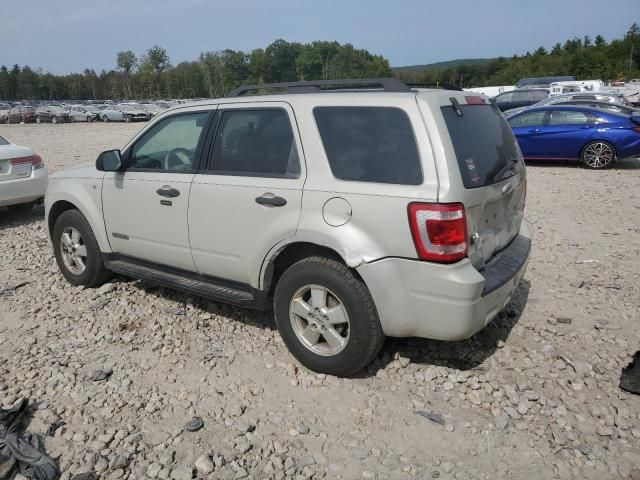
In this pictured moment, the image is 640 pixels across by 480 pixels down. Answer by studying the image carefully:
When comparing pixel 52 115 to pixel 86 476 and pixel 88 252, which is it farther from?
pixel 86 476

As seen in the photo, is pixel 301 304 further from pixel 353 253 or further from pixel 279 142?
pixel 279 142

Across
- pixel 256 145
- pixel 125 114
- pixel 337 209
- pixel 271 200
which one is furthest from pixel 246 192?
pixel 125 114

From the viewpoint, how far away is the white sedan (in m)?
7.81

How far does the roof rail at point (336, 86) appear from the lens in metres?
3.56

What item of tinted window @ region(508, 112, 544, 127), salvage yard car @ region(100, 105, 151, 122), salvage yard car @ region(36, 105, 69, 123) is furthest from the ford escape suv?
salvage yard car @ region(36, 105, 69, 123)

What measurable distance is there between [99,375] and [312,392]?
5.09ft

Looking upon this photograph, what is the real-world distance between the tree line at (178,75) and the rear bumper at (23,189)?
260 ft

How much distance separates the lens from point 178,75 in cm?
9475

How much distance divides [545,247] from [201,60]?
99.3 meters

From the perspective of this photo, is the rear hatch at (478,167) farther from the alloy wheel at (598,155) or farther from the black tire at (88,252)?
the alloy wheel at (598,155)

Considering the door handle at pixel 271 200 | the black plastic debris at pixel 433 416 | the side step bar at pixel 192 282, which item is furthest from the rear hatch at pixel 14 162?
the black plastic debris at pixel 433 416

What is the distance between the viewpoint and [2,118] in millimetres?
43750

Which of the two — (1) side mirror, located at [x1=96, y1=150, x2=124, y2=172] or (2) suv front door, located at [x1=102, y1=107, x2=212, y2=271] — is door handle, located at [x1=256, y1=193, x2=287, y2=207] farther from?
(1) side mirror, located at [x1=96, y1=150, x2=124, y2=172]

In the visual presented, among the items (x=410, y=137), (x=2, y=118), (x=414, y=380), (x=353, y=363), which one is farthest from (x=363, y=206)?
(x=2, y=118)
